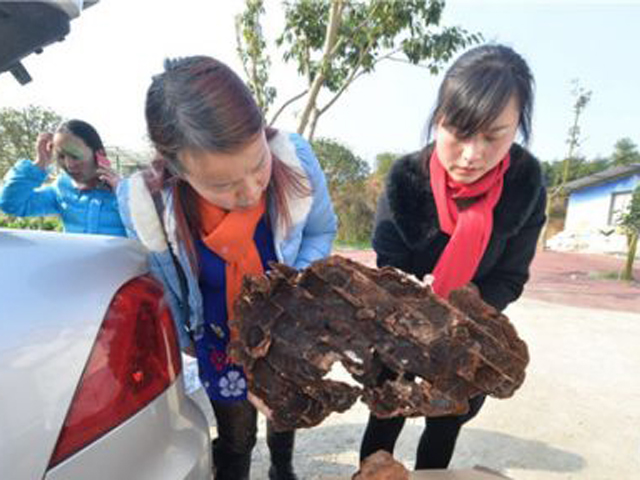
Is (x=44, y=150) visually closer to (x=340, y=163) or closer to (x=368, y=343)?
(x=368, y=343)

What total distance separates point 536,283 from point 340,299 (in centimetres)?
831

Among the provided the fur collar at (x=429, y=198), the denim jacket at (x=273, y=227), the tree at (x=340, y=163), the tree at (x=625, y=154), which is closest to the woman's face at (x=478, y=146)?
the fur collar at (x=429, y=198)

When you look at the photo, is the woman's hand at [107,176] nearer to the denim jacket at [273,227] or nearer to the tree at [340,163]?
the denim jacket at [273,227]

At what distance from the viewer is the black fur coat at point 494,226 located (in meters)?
1.23

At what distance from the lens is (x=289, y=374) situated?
0.85 meters

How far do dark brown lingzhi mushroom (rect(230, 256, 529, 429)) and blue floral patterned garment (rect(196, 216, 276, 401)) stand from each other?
1.16 ft

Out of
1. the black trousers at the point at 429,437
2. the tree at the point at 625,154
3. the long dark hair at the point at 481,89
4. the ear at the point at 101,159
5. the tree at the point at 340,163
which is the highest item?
the tree at the point at 625,154

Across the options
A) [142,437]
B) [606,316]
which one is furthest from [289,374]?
[606,316]

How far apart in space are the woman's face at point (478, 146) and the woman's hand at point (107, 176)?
1.41 meters

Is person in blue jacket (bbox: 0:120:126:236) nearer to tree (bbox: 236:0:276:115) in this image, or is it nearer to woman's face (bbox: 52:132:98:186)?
woman's face (bbox: 52:132:98:186)

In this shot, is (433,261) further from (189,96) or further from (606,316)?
(606,316)

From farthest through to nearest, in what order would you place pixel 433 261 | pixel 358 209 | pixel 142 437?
pixel 358 209, pixel 433 261, pixel 142 437

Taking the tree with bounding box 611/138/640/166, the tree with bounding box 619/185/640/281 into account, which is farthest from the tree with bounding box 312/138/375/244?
the tree with bounding box 611/138/640/166

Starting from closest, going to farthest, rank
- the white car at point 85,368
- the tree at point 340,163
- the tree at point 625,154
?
the white car at point 85,368 → the tree at point 340,163 → the tree at point 625,154
